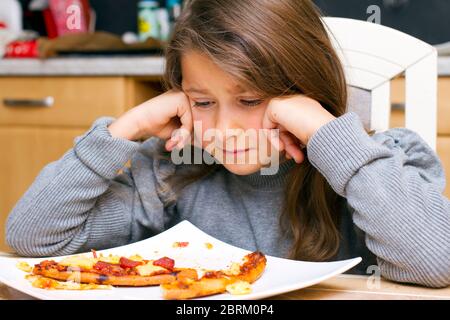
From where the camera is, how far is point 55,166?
98cm

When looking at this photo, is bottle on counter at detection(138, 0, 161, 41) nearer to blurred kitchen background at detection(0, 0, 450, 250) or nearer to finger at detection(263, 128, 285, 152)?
blurred kitchen background at detection(0, 0, 450, 250)

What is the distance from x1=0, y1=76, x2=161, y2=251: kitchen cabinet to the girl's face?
105cm

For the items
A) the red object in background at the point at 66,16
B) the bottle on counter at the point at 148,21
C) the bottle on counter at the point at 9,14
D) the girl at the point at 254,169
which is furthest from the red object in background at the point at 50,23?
the girl at the point at 254,169

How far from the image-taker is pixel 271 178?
1081 mm

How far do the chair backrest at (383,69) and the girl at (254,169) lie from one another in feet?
0.52

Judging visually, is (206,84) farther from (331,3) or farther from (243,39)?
(331,3)

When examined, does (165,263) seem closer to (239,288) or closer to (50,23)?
(239,288)

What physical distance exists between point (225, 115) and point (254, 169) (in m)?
0.11

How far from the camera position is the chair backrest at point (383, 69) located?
1.15 m

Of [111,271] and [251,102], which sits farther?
[251,102]

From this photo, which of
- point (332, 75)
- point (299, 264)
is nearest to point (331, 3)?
point (332, 75)

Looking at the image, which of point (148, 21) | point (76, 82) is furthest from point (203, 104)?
point (148, 21)

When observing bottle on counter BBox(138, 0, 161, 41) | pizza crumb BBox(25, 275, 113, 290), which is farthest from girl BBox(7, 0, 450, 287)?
bottle on counter BBox(138, 0, 161, 41)

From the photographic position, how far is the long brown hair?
0.91 m
